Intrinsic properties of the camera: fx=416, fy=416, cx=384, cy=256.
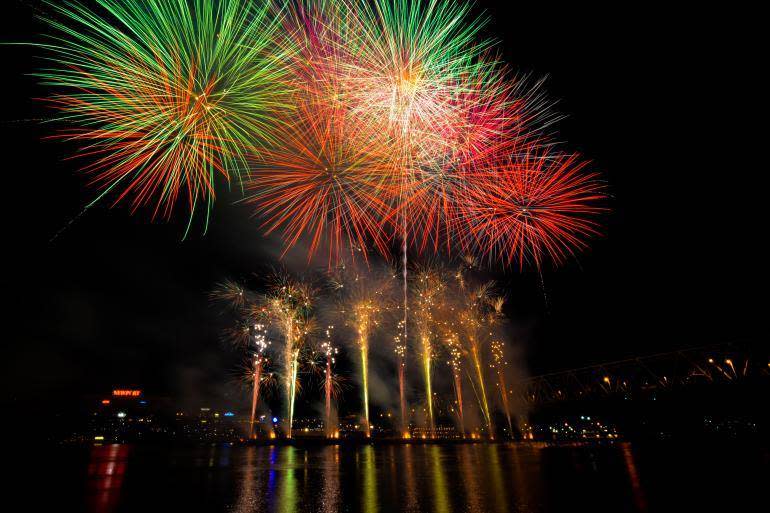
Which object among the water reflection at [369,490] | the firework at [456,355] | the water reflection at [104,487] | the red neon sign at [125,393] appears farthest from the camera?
the red neon sign at [125,393]

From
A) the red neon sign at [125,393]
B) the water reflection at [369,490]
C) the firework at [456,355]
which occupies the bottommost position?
the water reflection at [369,490]

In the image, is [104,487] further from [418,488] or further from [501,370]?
[501,370]

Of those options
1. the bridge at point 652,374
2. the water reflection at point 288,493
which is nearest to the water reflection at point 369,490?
the water reflection at point 288,493

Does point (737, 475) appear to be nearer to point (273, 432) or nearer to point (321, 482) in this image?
point (321, 482)

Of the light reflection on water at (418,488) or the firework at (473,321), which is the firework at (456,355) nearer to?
the firework at (473,321)

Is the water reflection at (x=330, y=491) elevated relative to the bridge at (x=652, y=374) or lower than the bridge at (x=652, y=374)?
lower

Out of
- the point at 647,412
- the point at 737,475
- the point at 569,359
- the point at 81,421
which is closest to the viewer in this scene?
the point at 737,475

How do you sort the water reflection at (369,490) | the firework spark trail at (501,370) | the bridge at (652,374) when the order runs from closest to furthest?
the water reflection at (369,490) < the bridge at (652,374) < the firework spark trail at (501,370)

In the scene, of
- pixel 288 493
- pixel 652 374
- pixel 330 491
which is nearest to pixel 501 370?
pixel 652 374

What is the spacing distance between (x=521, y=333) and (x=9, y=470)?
27.9m

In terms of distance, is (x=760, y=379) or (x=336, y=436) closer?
(x=760, y=379)

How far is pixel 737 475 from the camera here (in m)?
9.26

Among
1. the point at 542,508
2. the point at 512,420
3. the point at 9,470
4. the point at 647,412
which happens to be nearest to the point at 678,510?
the point at 542,508

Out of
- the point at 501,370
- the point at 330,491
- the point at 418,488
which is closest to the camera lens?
the point at 330,491
